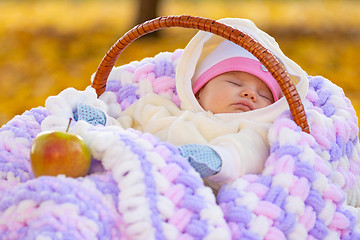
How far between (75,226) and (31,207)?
0.34 ft

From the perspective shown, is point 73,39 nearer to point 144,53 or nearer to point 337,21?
point 144,53

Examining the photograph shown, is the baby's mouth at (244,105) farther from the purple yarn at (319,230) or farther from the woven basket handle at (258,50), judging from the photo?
the purple yarn at (319,230)

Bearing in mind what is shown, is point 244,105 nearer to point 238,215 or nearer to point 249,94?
point 249,94

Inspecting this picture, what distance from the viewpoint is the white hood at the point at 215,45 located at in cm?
165

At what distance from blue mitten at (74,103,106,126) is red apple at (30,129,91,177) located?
29 cm

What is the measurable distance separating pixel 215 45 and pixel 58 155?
32.1 inches

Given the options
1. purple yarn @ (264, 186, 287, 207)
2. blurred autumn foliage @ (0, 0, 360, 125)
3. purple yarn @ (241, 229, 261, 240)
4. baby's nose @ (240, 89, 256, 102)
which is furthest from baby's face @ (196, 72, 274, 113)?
blurred autumn foliage @ (0, 0, 360, 125)

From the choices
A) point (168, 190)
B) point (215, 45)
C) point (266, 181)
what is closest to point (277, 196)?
point (266, 181)

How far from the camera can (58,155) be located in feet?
3.98

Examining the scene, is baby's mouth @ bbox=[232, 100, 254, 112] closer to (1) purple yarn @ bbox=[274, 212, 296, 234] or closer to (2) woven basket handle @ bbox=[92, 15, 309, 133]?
(2) woven basket handle @ bbox=[92, 15, 309, 133]

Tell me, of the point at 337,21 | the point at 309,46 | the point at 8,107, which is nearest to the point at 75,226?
the point at 8,107

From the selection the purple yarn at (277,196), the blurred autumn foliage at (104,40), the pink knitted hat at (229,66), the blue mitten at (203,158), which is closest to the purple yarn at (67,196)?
the blue mitten at (203,158)

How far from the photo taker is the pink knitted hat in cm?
174

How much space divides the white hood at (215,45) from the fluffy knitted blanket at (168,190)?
96 millimetres
